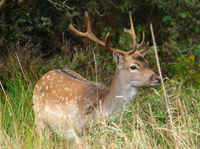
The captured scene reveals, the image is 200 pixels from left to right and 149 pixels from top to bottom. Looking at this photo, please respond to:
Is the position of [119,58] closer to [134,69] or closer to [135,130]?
[134,69]

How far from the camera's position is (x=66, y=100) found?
217 inches

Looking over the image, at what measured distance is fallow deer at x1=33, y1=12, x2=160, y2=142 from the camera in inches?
207

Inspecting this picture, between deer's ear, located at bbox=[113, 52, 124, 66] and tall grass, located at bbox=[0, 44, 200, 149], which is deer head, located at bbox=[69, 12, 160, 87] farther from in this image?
tall grass, located at bbox=[0, 44, 200, 149]

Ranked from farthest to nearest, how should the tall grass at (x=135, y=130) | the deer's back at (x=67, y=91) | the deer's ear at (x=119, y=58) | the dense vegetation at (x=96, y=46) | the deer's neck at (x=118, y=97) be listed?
the dense vegetation at (x=96, y=46) < the deer's ear at (x=119, y=58) < the deer's back at (x=67, y=91) < the deer's neck at (x=118, y=97) < the tall grass at (x=135, y=130)

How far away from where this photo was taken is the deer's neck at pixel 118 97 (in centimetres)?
526

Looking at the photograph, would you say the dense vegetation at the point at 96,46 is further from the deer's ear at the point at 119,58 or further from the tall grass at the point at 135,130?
the deer's ear at the point at 119,58

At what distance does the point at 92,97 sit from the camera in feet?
17.7

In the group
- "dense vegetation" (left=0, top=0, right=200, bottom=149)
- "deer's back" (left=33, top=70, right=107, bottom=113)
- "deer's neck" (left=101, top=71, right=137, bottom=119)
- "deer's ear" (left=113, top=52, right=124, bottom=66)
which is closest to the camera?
"deer's neck" (left=101, top=71, right=137, bottom=119)

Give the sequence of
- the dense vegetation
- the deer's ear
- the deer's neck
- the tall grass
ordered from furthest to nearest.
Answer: the dense vegetation → the deer's ear → the deer's neck → the tall grass

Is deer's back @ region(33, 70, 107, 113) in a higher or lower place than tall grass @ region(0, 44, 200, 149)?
higher

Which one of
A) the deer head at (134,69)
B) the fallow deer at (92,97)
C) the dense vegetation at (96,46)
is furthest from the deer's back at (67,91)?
the deer head at (134,69)

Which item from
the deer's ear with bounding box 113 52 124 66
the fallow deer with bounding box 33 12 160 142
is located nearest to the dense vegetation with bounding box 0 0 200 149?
the fallow deer with bounding box 33 12 160 142

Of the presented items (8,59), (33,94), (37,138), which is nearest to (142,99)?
Result: (33,94)

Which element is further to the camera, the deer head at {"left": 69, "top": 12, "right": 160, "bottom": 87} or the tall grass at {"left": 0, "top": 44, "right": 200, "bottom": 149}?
the deer head at {"left": 69, "top": 12, "right": 160, "bottom": 87}
